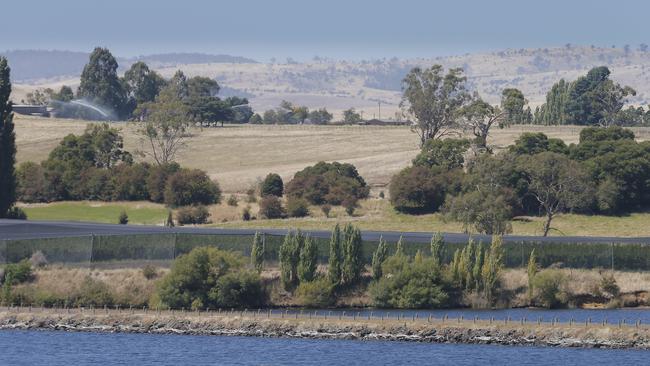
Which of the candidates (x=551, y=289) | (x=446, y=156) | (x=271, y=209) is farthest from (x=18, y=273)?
(x=446, y=156)

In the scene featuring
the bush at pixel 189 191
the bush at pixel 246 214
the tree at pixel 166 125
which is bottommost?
the bush at pixel 246 214

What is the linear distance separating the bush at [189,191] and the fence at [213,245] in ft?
138

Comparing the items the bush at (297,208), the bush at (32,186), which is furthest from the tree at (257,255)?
the bush at (32,186)

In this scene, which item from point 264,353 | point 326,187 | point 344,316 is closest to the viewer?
point 264,353

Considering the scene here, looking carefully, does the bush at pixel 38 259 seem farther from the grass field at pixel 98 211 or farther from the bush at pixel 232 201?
the bush at pixel 232 201

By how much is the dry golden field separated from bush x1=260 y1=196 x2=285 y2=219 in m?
18.3

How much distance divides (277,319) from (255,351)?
8332mm

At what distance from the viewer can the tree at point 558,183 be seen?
124 meters

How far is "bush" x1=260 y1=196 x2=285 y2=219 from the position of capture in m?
132

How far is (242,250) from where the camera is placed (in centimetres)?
9494

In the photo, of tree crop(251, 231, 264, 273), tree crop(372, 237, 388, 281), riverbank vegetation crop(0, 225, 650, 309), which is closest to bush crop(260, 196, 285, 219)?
riverbank vegetation crop(0, 225, 650, 309)

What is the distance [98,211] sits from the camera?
13900cm

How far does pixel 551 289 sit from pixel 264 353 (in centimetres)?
2582

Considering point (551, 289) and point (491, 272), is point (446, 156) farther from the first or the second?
point (491, 272)
